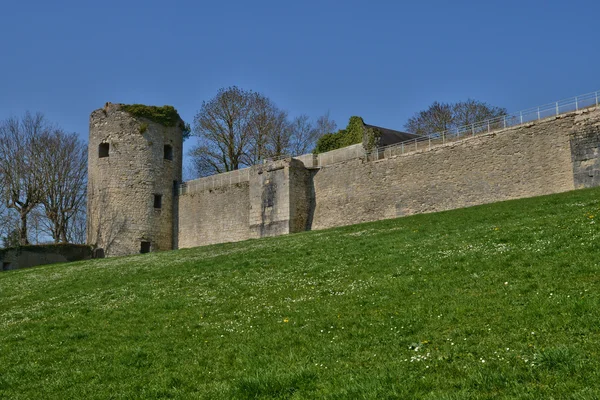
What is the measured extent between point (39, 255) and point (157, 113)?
1048cm

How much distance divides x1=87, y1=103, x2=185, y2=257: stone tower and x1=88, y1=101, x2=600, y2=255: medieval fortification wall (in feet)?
0.19

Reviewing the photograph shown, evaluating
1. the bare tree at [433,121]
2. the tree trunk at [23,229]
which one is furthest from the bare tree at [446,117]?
the tree trunk at [23,229]

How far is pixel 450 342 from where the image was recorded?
7660 mm

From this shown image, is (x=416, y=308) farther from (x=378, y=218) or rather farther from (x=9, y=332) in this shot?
(x=378, y=218)

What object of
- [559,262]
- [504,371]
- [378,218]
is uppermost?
[378,218]

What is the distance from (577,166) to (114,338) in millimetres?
17867

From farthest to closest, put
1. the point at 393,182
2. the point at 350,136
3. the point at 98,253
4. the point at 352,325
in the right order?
the point at 98,253 → the point at 350,136 → the point at 393,182 → the point at 352,325

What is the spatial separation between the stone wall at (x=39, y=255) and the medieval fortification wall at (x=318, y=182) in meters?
1.19

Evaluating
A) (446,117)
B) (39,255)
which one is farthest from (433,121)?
(39,255)

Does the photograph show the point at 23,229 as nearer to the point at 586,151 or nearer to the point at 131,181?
the point at 131,181

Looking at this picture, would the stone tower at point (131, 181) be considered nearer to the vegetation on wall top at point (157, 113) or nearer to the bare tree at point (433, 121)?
the vegetation on wall top at point (157, 113)

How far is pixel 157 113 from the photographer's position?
37.8 m

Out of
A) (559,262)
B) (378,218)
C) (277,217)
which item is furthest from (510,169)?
(559,262)

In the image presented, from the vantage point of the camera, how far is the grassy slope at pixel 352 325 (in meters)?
6.76
